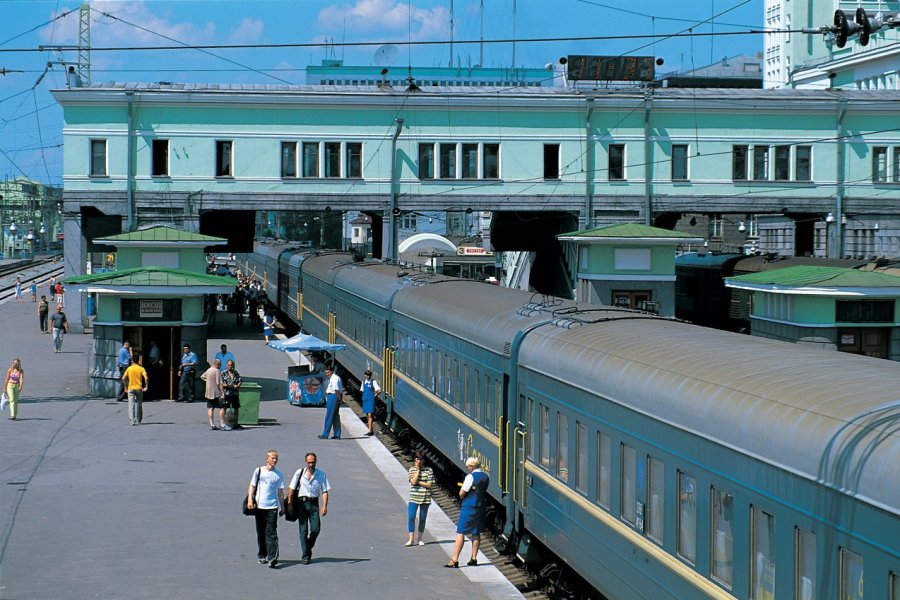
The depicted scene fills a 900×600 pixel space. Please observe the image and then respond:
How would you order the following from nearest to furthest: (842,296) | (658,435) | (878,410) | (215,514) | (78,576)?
(878,410), (658,435), (78,576), (215,514), (842,296)

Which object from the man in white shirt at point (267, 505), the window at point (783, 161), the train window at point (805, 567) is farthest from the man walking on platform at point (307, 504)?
the window at point (783, 161)

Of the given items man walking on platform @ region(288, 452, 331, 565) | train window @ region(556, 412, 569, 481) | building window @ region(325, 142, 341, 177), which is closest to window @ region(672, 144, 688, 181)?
building window @ region(325, 142, 341, 177)

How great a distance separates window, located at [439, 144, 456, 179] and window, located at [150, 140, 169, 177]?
902 cm

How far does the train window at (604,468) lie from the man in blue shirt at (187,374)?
16.9 metres

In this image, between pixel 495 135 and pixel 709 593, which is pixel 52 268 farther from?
pixel 709 593

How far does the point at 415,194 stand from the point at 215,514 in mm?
27728

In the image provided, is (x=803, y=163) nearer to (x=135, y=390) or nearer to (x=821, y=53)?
(x=135, y=390)

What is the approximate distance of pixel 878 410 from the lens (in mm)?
7445

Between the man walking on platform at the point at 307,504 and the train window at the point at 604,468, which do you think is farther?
the man walking on platform at the point at 307,504

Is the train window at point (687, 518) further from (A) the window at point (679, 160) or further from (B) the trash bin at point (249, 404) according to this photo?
(A) the window at point (679, 160)

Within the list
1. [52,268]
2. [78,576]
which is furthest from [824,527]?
[52,268]

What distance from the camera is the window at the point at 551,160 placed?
4419 cm

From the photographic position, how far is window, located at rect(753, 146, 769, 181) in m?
44.6

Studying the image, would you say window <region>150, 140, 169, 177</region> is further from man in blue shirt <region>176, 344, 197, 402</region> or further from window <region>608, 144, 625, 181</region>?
man in blue shirt <region>176, 344, 197, 402</region>
